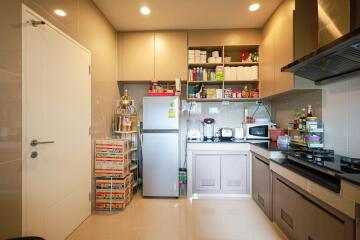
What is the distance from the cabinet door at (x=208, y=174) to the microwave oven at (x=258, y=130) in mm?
691

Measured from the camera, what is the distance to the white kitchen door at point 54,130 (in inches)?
58.1

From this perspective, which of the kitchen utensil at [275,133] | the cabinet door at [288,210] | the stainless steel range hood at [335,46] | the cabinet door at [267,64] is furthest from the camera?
the kitchen utensil at [275,133]

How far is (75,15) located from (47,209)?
1.96m

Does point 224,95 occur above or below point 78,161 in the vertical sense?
above

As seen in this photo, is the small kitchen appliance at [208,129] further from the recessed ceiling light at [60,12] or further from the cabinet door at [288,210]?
the recessed ceiling light at [60,12]

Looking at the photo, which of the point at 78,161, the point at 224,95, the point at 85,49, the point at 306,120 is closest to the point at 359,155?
the point at 306,120

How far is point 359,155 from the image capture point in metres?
1.67

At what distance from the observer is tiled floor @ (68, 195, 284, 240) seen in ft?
6.53

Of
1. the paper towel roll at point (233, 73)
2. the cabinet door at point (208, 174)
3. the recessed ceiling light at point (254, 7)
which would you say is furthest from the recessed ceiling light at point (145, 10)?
the cabinet door at point (208, 174)

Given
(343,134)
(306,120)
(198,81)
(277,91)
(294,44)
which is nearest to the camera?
(343,134)

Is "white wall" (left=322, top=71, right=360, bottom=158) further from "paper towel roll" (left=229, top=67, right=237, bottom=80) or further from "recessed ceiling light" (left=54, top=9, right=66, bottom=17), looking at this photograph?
"recessed ceiling light" (left=54, top=9, right=66, bottom=17)

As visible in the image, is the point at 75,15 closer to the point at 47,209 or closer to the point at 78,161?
the point at 78,161

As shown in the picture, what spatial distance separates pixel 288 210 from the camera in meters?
1.80

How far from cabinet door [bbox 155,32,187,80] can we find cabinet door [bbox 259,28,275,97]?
4.00 feet
